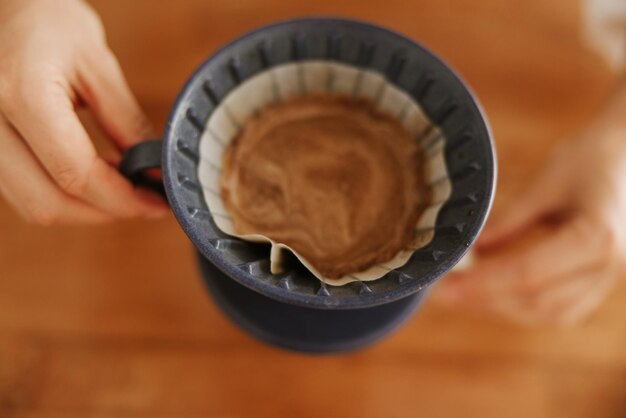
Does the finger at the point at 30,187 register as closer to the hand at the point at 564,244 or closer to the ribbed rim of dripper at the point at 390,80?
the ribbed rim of dripper at the point at 390,80

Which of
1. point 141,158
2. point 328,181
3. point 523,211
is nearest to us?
point 141,158

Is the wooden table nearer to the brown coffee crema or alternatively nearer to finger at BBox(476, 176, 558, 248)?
finger at BBox(476, 176, 558, 248)

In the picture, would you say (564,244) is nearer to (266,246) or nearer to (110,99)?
(266,246)

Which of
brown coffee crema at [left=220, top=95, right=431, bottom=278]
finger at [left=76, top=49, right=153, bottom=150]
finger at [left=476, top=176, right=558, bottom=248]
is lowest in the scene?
finger at [left=76, top=49, right=153, bottom=150]

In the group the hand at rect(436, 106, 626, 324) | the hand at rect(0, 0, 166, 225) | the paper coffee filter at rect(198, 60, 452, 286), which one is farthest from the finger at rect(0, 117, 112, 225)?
the hand at rect(436, 106, 626, 324)

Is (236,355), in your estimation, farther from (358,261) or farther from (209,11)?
(209,11)

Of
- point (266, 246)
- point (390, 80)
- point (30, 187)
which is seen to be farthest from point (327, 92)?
point (30, 187)
